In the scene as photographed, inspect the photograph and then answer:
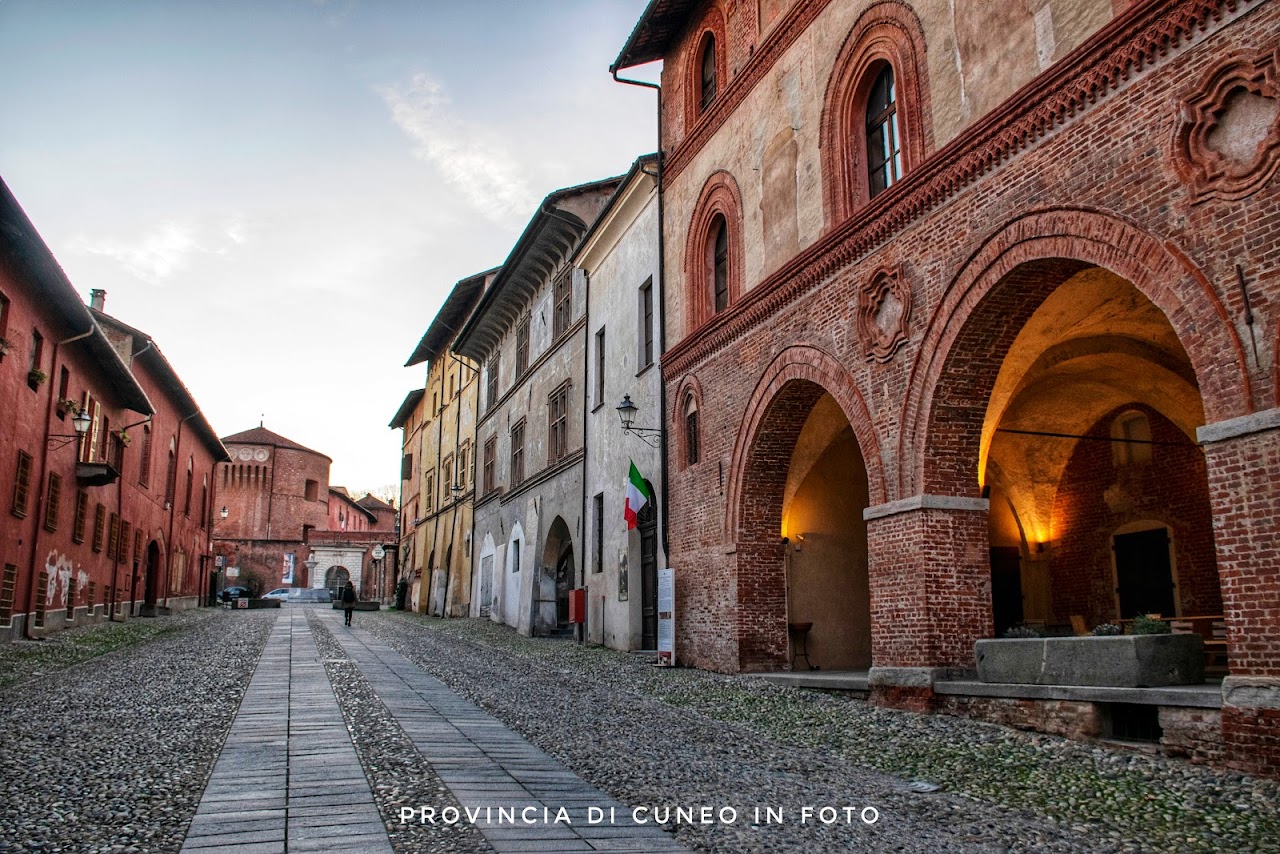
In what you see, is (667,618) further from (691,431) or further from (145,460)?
(145,460)

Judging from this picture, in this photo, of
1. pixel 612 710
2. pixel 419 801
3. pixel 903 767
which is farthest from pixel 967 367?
pixel 419 801

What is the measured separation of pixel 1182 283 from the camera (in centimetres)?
697

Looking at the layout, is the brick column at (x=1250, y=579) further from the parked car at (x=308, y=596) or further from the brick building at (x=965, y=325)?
the parked car at (x=308, y=596)

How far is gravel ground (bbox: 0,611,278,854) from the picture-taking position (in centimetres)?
461

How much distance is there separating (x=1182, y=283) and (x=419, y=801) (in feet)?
20.7

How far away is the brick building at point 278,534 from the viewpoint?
64312mm

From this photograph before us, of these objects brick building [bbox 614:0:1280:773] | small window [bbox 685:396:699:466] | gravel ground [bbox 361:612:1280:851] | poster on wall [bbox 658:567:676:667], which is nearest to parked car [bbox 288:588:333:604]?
poster on wall [bbox 658:567:676:667]

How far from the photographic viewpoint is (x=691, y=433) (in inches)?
629

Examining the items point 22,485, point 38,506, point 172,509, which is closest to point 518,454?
point 38,506

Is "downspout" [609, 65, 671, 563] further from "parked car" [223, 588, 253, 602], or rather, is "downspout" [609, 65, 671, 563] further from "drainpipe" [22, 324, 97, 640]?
"parked car" [223, 588, 253, 602]

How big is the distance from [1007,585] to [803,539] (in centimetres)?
385

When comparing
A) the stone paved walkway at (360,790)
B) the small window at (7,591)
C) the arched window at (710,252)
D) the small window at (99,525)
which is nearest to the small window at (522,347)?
the small window at (99,525)

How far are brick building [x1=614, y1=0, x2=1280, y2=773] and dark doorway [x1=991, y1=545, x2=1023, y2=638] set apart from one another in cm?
4

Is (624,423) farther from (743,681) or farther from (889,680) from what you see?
(889,680)
